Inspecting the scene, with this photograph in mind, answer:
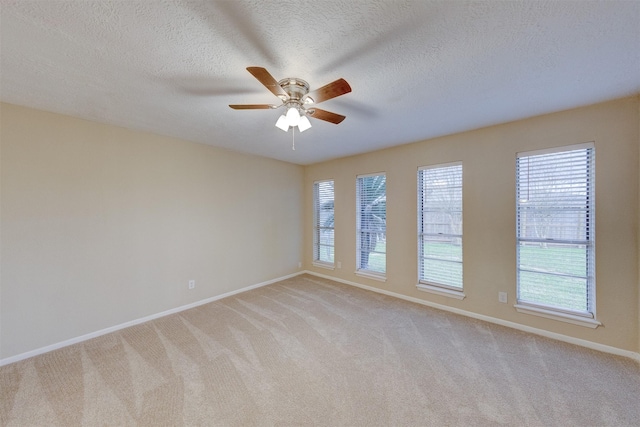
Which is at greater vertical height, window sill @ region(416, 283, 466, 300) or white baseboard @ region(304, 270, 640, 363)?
window sill @ region(416, 283, 466, 300)

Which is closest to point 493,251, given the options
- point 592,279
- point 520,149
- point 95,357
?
point 592,279

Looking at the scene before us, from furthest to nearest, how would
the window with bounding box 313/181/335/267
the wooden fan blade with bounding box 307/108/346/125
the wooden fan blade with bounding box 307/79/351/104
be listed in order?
the window with bounding box 313/181/335/267 < the wooden fan blade with bounding box 307/108/346/125 < the wooden fan blade with bounding box 307/79/351/104

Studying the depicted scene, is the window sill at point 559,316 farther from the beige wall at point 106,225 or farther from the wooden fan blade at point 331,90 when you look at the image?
the beige wall at point 106,225

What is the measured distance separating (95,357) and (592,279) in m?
4.99

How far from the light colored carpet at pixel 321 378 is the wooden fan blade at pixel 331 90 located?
2.20 meters

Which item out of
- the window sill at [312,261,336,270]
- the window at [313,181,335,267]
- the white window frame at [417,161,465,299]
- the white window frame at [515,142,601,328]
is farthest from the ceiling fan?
the window sill at [312,261,336,270]

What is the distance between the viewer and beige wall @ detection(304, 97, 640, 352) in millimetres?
2193

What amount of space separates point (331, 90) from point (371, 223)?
2.96 metres

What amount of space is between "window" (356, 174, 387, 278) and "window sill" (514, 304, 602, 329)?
180 centimetres

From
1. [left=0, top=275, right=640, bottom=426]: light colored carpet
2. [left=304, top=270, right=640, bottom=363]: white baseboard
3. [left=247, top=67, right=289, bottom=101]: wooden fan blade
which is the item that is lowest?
[left=0, top=275, right=640, bottom=426]: light colored carpet

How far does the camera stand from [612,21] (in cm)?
130

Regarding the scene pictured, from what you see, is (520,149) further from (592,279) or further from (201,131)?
(201,131)

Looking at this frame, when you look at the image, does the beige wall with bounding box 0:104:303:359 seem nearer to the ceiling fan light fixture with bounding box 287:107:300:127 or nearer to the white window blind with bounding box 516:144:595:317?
the ceiling fan light fixture with bounding box 287:107:300:127

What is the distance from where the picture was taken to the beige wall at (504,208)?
2.19 meters
